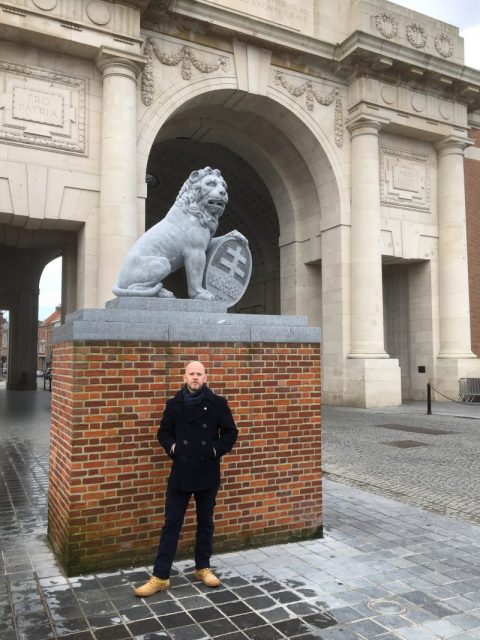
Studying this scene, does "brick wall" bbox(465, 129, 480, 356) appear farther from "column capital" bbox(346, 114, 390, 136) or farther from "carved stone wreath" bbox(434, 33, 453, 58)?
"column capital" bbox(346, 114, 390, 136)

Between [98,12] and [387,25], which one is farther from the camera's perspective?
[387,25]

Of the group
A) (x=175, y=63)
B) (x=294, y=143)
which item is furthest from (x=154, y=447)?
(x=294, y=143)

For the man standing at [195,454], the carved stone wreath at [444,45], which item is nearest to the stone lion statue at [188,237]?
the man standing at [195,454]

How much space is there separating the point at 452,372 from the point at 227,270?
663 inches

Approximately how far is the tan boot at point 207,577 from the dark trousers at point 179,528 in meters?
0.04

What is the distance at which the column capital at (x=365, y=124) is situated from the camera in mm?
19312

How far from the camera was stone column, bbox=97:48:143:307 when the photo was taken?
14805 mm

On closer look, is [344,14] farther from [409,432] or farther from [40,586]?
[40,586]

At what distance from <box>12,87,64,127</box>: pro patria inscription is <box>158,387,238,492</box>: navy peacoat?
13.2m

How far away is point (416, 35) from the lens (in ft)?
66.5

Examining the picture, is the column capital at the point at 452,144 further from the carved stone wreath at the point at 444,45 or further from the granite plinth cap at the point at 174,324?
the granite plinth cap at the point at 174,324

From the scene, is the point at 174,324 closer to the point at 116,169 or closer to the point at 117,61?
the point at 116,169

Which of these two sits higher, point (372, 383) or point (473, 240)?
point (473, 240)

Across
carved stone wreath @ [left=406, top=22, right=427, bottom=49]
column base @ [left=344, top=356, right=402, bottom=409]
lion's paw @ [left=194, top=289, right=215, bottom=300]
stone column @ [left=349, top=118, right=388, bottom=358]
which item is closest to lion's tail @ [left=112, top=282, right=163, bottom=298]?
lion's paw @ [left=194, top=289, right=215, bottom=300]
